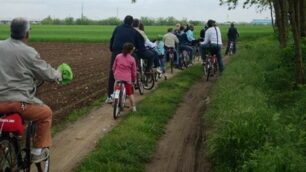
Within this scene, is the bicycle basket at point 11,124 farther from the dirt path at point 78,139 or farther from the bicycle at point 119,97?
the bicycle at point 119,97

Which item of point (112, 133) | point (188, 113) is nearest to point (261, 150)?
point (112, 133)

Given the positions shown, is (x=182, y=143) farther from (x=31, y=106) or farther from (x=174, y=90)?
(x=174, y=90)

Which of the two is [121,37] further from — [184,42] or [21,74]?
[184,42]

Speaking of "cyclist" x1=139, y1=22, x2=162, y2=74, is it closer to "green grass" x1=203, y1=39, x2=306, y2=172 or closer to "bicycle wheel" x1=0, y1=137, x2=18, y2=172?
"green grass" x1=203, y1=39, x2=306, y2=172

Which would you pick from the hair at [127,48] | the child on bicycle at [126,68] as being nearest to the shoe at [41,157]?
the child on bicycle at [126,68]

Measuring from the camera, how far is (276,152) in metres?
6.82

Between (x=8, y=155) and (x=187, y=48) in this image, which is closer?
Result: (x=8, y=155)

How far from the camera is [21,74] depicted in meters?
6.41

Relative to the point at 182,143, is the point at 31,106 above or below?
above

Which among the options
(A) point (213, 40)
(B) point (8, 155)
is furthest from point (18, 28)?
(A) point (213, 40)

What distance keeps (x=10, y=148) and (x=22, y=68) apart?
95 centimetres

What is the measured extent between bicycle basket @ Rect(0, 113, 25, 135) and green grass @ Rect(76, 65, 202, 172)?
1985mm

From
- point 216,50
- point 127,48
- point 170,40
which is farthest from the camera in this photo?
point 170,40

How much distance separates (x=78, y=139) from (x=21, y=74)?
3.98 metres
